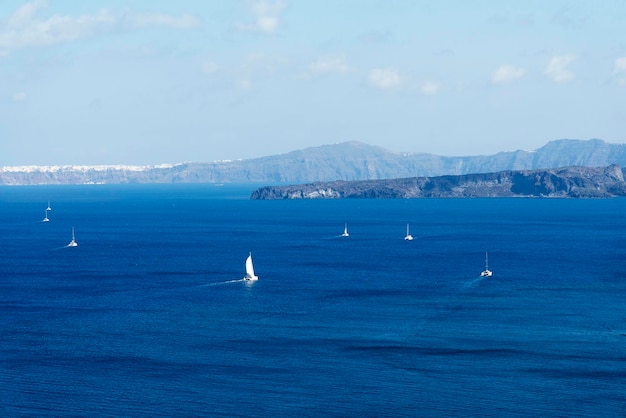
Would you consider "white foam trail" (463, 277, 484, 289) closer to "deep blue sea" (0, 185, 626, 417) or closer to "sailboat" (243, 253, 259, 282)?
"deep blue sea" (0, 185, 626, 417)

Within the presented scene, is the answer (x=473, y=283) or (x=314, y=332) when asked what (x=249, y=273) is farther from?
(x=314, y=332)

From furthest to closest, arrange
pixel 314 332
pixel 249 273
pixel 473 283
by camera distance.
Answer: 1. pixel 249 273
2. pixel 473 283
3. pixel 314 332

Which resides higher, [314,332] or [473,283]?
[473,283]

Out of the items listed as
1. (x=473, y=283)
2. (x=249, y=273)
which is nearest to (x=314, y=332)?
(x=249, y=273)

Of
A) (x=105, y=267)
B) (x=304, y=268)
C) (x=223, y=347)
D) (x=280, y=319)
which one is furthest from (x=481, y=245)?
(x=223, y=347)

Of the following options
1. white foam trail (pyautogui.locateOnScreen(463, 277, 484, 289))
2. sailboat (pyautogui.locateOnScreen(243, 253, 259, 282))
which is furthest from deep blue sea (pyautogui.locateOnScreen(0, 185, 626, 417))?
sailboat (pyautogui.locateOnScreen(243, 253, 259, 282))

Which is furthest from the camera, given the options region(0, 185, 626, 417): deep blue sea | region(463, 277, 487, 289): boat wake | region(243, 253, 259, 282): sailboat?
region(243, 253, 259, 282): sailboat

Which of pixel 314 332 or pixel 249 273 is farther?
pixel 249 273

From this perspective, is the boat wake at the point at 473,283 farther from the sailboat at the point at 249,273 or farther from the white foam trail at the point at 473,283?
the sailboat at the point at 249,273
